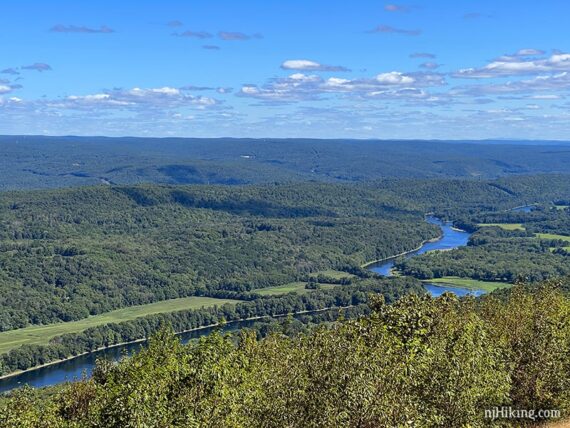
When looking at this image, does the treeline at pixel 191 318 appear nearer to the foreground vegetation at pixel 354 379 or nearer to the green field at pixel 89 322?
the green field at pixel 89 322

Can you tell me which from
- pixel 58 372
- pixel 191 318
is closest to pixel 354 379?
pixel 58 372

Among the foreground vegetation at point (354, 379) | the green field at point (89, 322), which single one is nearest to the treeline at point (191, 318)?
the green field at point (89, 322)

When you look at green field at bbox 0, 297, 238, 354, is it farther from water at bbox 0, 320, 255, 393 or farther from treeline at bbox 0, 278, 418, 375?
water at bbox 0, 320, 255, 393

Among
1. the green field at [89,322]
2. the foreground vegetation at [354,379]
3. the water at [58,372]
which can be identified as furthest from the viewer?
the green field at [89,322]

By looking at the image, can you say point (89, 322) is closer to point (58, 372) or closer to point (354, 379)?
point (58, 372)

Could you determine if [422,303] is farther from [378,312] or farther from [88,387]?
[88,387]

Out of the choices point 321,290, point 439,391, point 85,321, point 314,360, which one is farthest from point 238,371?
point 321,290

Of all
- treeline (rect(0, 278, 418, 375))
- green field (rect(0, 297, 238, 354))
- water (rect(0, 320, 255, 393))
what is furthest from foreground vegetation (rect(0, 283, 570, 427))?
green field (rect(0, 297, 238, 354))
